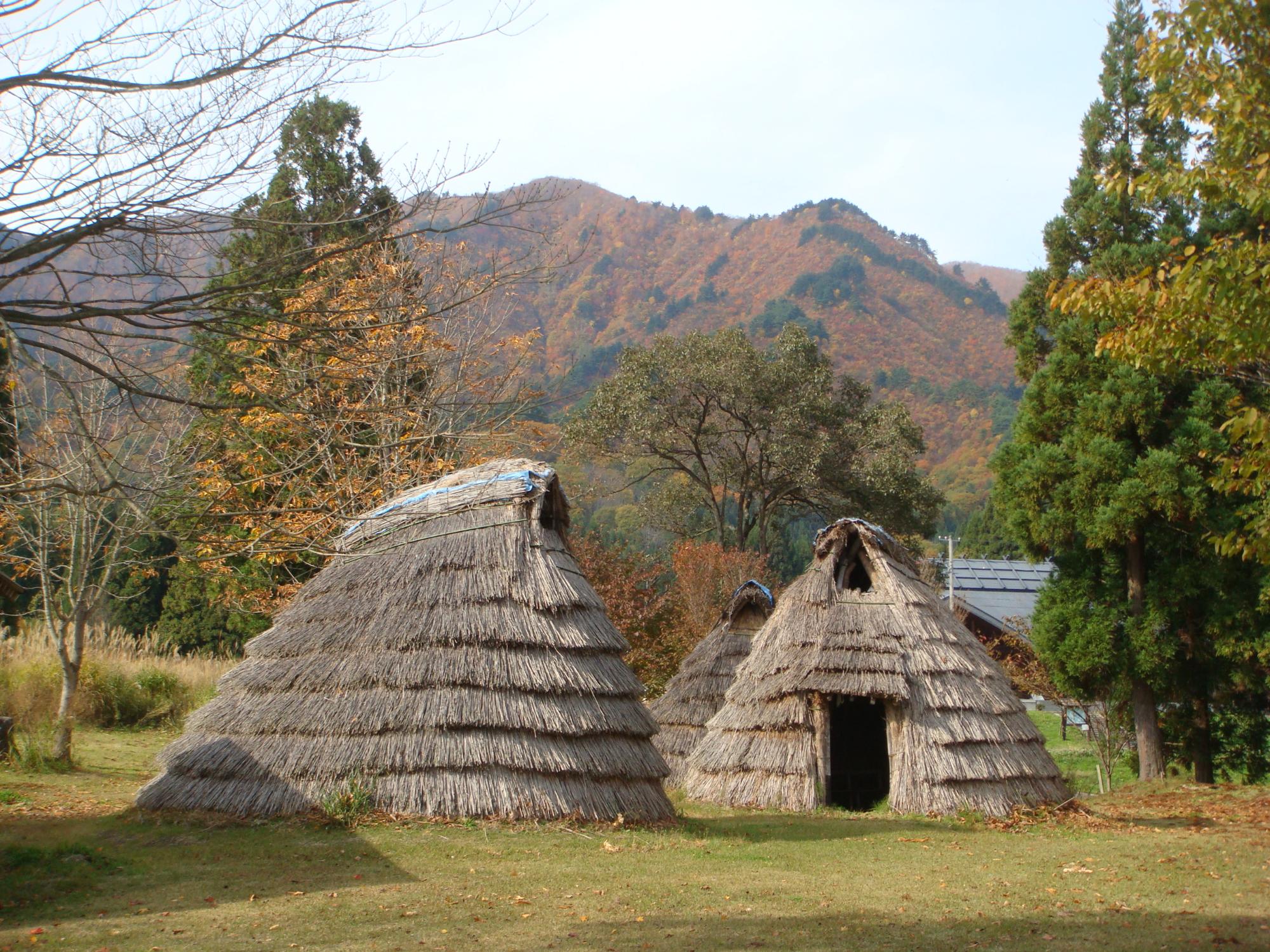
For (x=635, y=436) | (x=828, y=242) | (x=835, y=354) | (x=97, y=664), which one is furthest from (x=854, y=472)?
(x=828, y=242)

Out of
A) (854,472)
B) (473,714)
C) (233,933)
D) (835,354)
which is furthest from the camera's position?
(835,354)

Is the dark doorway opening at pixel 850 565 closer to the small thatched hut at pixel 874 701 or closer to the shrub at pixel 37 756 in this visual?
the small thatched hut at pixel 874 701

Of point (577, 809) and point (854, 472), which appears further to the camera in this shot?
point (854, 472)

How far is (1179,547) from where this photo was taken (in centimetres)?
1770

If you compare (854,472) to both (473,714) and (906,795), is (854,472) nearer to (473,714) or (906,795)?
(906,795)

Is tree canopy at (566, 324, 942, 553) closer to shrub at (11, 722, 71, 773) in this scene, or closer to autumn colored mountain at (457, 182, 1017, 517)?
shrub at (11, 722, 71, 773)

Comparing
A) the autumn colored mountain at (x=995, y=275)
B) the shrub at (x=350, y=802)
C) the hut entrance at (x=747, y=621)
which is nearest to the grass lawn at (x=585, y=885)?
the shrub at (x=350, y=802)

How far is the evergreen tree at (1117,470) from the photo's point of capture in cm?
1734

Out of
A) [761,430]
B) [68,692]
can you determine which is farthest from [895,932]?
[761,430]

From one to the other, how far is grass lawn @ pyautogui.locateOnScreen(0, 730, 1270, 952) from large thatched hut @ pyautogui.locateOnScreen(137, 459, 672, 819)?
1.31 ft

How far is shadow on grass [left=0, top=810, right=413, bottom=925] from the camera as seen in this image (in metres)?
7.43

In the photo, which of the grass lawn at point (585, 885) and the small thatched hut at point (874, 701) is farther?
the small thatched hut at point (874, 701)

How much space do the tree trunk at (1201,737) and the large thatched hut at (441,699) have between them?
1131 centimetres

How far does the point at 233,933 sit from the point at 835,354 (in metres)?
73.4
